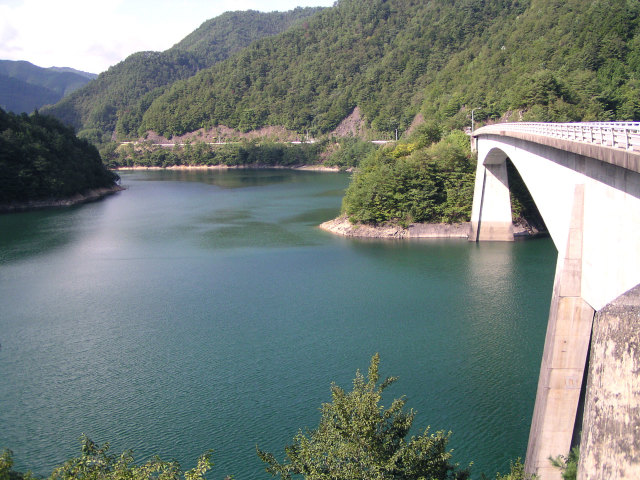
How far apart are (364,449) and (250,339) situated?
11.2 m

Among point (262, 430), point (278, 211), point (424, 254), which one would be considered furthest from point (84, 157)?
point (262, 430)

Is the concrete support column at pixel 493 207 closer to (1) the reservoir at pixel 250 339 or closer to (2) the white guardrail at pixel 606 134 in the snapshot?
(1) the reservoir at pixel 250 339

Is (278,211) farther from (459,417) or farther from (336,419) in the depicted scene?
(336,419)

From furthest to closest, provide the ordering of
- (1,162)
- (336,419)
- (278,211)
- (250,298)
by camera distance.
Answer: (1,162)
(278,211)
(250,298)
(336,419)

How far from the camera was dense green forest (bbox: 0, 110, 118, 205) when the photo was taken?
5134 centimetres

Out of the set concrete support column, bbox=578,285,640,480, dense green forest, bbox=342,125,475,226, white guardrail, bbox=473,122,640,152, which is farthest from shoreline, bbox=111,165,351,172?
concrete support column, bbox=578,285,640,480

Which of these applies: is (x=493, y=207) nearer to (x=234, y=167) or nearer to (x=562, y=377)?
(x=562, y=377)

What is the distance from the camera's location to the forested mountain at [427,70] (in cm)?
4866

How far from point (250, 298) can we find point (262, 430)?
1043cm

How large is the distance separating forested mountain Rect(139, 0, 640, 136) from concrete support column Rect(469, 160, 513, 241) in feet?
48.5

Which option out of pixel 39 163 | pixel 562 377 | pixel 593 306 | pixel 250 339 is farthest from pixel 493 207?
pixel 39 163

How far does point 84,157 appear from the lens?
64.8m

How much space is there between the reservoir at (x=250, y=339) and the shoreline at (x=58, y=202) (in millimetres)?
16953

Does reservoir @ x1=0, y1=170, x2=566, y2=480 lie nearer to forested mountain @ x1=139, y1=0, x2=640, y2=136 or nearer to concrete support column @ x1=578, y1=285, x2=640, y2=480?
concrete support column @ x1=578, y1=285, x2=640, y2=480
